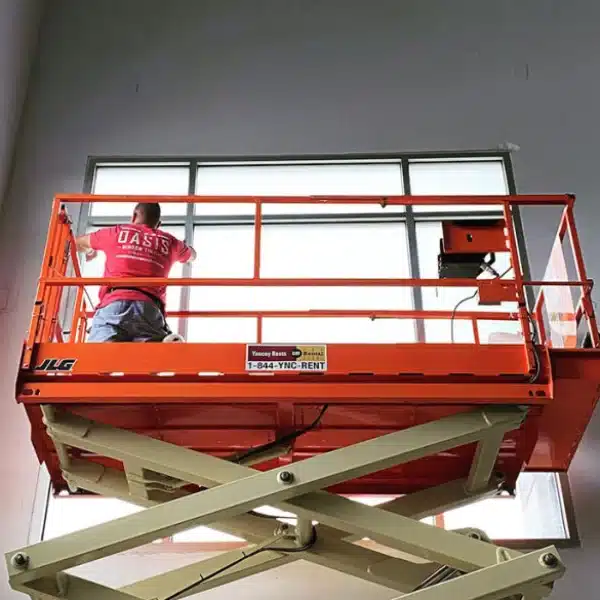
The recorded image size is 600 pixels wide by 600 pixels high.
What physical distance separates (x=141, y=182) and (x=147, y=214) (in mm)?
2827

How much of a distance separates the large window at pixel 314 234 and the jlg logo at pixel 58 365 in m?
2.90

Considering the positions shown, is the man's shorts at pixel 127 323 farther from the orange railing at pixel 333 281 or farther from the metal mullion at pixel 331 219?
the metal mullion at pixel 331 219

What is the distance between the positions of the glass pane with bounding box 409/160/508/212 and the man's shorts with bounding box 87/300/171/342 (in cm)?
407

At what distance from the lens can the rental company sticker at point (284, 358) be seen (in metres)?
5.98

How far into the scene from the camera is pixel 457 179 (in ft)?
32.8

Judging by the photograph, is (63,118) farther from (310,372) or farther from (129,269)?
(310,372)

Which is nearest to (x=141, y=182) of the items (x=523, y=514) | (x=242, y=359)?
(x=242, y=359)

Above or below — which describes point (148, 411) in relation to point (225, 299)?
below

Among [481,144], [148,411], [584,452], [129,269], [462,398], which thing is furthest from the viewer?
[481,144]

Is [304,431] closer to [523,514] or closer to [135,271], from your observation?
[135,271]

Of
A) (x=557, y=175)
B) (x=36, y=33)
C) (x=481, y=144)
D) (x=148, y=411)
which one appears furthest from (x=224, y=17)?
(x=148, y=411)

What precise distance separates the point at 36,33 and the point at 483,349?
7.20m

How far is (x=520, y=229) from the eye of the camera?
921 centimetres

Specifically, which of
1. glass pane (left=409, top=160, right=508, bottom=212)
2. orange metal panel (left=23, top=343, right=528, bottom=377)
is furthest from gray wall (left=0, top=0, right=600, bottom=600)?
orange metal panel (left=23, top=343, right=528, bottom=377)
